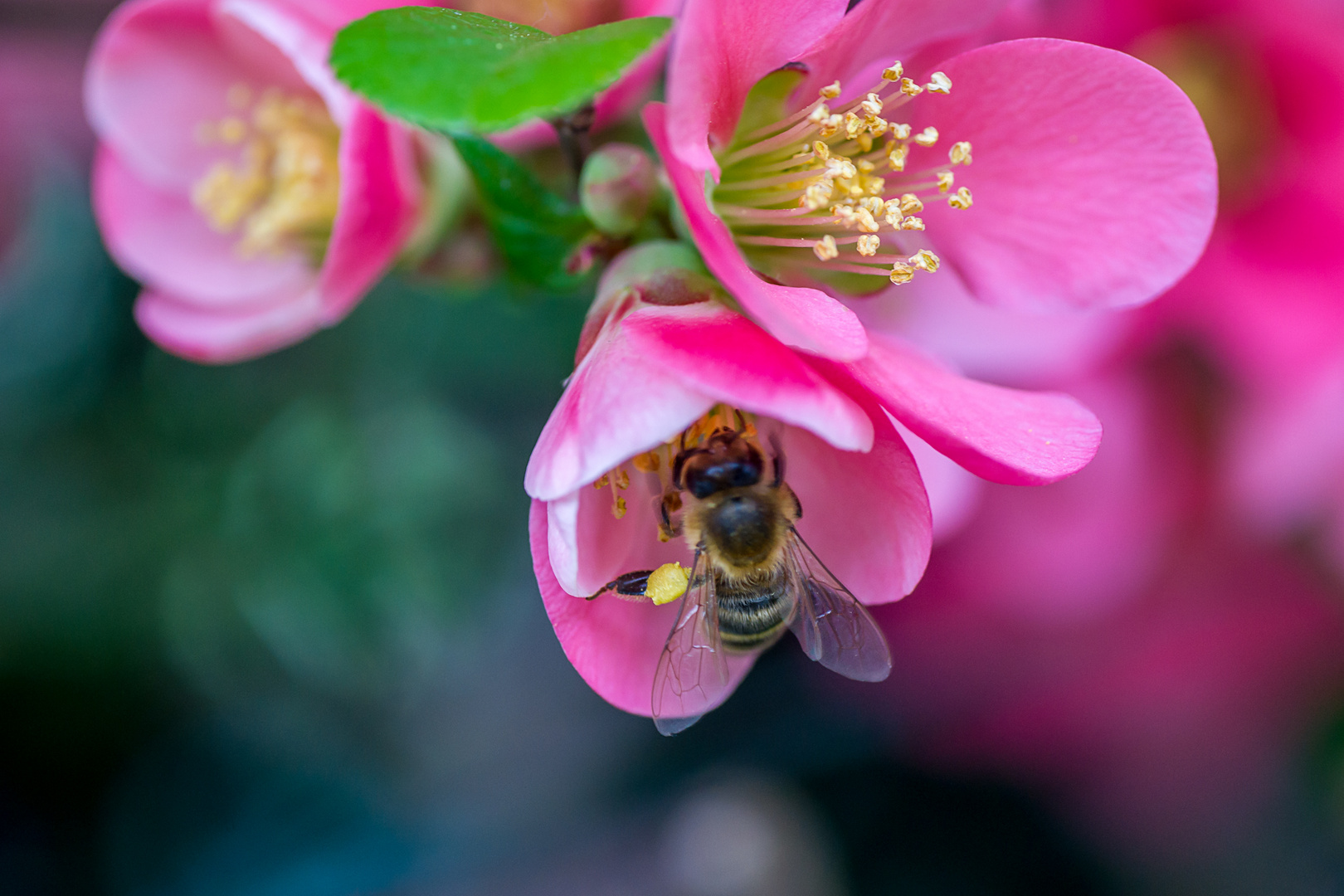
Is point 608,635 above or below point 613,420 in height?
below

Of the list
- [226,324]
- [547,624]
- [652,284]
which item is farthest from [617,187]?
[547,624]

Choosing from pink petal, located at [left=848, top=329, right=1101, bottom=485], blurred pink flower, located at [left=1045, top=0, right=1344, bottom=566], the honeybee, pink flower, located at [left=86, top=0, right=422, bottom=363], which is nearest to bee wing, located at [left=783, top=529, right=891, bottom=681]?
the honeybee

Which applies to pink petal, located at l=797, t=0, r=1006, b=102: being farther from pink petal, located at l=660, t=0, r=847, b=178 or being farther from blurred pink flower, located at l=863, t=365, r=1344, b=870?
blurred pink flower, located at l=863, t=365, r=1344, b=870

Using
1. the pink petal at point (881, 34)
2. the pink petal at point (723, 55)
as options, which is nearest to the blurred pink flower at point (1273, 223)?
the pink petal at point (881, 34)

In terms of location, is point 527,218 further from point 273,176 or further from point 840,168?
point 273,176

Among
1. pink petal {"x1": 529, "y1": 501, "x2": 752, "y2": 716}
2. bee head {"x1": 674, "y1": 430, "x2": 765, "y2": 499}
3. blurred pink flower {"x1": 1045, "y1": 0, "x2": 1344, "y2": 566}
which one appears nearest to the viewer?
pink petal {"x1": 529, "y1": 501, "x2": 752, "y2": 716}

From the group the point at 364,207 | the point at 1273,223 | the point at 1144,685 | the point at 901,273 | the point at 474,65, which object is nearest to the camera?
the point at 474,65

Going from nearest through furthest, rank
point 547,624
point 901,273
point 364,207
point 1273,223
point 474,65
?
point 474,65 < point 901,273 < point 364,207 < point 1273,223 < point 547,624

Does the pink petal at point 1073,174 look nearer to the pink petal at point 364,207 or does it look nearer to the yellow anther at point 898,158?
the yellow anther at point 898,158
